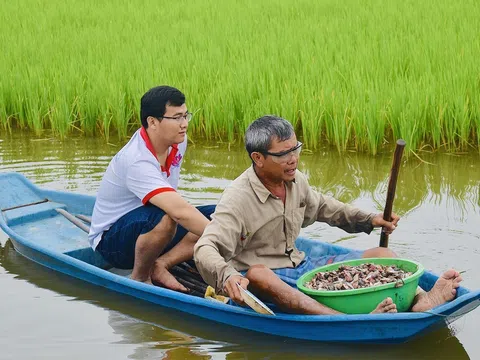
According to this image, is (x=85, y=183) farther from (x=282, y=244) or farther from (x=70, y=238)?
(x=282, y=244)

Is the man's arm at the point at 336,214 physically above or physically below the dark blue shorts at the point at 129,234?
above

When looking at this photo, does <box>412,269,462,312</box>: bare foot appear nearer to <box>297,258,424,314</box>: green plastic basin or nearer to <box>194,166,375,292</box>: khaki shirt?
<box>297,258,424,314</box>: green plastic basin

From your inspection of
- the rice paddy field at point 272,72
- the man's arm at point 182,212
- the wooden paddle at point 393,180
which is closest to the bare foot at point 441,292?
the wooden paddle at point 393,180

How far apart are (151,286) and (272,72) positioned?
13.0 ft

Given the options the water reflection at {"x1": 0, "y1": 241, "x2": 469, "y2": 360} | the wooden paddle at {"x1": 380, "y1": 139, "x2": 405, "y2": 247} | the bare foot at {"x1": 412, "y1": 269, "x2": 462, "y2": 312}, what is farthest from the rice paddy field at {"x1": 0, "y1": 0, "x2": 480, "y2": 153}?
the bare foot at {"x1": 412, "y1": 269, "x2": 462, "y2": 312}

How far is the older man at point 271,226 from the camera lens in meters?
3.72

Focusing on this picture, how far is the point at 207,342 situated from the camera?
4.02 metres

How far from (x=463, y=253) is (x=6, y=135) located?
182 inches

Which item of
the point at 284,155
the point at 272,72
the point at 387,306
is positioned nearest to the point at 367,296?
the point at 387,306

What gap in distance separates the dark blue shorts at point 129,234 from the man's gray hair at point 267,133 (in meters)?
0.81

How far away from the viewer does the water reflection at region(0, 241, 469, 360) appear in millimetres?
3801

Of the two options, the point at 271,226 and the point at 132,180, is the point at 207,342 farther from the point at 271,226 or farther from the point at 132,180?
the point at 132,180

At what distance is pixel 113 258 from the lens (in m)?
4.69

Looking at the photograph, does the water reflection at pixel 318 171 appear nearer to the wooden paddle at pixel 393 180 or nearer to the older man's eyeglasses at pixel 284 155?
the wooden paddle at pixel 393 180
